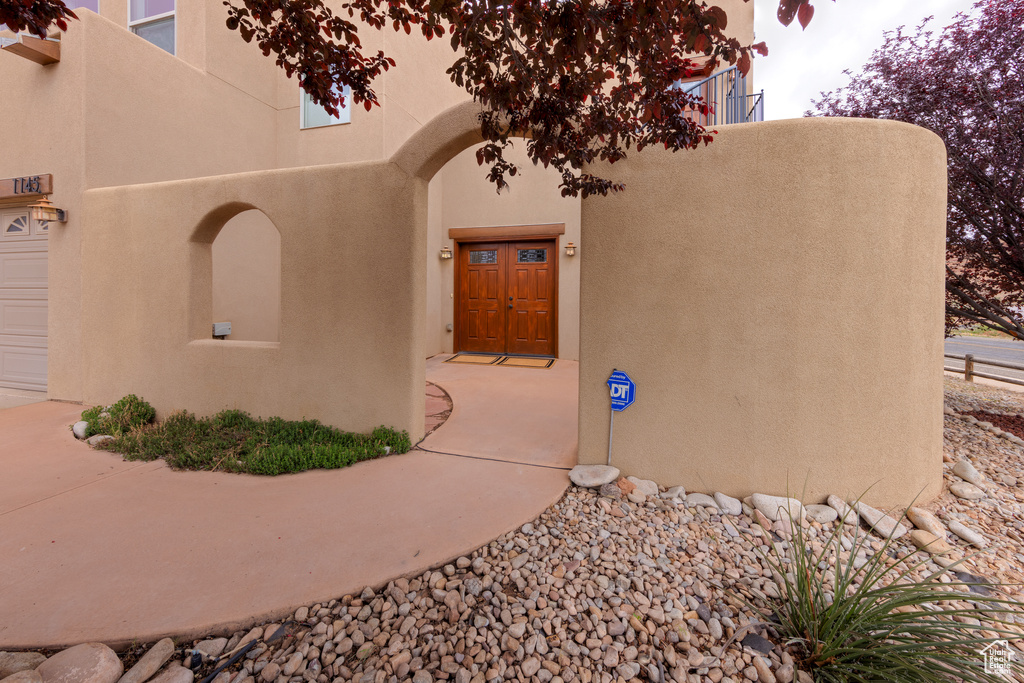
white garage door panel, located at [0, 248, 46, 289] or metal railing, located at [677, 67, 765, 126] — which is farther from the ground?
metal railing, located at [677, 67, 765, 126]

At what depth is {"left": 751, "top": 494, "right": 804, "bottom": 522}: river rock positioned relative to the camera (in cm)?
277

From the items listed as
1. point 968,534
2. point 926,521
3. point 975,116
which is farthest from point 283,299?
point 975,116

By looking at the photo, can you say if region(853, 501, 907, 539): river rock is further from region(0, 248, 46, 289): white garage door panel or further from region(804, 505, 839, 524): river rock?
region(0, 248, 46, 289): white garage door panel

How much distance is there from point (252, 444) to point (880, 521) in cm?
449

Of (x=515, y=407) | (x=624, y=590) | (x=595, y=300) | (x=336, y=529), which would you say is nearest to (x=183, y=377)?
(x=336, y=529)

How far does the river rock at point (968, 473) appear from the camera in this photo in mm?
3375

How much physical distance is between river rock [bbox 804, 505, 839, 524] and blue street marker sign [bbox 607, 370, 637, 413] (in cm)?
127

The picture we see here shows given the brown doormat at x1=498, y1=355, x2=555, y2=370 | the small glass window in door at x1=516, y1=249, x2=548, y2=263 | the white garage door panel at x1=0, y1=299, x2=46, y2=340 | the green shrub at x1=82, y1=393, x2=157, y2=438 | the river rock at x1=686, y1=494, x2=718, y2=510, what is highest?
the small glass window in door at x1=516, y1=249, x2=548, y2=263

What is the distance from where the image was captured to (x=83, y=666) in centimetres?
160

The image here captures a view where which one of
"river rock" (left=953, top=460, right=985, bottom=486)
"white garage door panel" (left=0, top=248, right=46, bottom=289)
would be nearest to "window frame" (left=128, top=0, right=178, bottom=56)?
"white garage door panel" (left=0, top=248, right=46, bottom=289)

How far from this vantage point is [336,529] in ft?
8.27

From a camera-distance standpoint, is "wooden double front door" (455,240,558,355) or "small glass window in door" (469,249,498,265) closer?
"wooden double front door" (455,240,558,355)

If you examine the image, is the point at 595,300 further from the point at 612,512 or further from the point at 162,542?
the point at 162,542

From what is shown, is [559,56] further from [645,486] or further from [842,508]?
[842,508]
